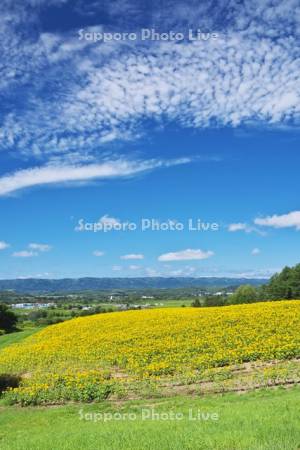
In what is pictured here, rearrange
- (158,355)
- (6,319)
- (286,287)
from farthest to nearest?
(286,287) < (6,319) < (158,355)

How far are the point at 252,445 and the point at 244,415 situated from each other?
11.0ft

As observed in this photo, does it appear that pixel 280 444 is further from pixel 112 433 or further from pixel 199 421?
pixel 112 433

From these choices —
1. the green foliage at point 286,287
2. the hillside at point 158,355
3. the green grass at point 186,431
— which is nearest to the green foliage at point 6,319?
the hillside at point 158,355

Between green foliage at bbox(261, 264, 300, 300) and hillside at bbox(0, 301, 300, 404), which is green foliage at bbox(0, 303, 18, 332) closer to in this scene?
hillside at bbox(0, 301, 300, 404)

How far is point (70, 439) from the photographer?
448 inches

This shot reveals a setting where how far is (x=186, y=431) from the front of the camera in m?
10.9

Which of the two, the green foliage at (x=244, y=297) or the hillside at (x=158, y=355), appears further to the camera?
the green foliage at (x=244, y=297)

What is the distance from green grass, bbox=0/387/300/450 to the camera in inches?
374

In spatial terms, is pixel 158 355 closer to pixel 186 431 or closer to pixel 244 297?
pixel 186 431

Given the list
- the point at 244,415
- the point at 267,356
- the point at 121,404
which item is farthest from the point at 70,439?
the point at 267,356

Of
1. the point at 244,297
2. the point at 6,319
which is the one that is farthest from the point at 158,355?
the point at 6,319

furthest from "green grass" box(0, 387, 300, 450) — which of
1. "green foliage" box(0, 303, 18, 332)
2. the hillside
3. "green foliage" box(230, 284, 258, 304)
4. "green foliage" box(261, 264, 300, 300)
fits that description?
"green foliage" box(261, 264, 300, 300)

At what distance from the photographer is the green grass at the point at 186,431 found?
9508 mm

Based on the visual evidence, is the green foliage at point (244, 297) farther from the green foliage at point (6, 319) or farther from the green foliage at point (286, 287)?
the green foliage at point (6, 319)
